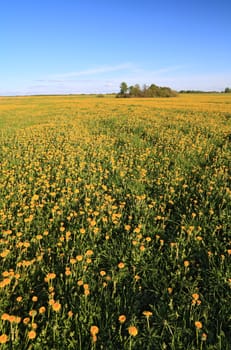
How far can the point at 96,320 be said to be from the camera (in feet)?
7.22

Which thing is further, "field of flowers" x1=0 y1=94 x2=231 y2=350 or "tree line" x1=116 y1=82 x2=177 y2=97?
"tree line" x1=116 y1=82 x2=177 y2=97

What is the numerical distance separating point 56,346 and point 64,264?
92cm

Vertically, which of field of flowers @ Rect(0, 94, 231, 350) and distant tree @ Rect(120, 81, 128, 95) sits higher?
distant tree @ Rect(120, 81, 128, 95)

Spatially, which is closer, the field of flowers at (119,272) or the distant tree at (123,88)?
the field of flowers at (119,272)

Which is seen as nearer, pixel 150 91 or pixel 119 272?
pixel 119 272

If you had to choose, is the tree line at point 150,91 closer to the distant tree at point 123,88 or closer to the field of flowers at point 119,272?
the distant tree at point 123,88

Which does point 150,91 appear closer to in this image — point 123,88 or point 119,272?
point 123,88

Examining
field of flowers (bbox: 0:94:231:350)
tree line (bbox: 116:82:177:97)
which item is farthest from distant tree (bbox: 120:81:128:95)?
field of flowers (bbox: 0:94:231:350)

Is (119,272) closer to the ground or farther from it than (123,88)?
closer to the ground

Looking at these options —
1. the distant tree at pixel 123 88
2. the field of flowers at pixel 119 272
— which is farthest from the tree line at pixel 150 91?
the field of flowers at pixel 119 272

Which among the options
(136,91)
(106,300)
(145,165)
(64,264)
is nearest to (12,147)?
(145,165)

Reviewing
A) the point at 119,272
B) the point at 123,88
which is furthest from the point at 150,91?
the point at 119,272

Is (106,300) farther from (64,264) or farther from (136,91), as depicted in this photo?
(136,91)

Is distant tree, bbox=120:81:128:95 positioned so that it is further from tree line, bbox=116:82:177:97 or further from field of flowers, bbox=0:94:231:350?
field of flowers, bbox=0:94:231:350
